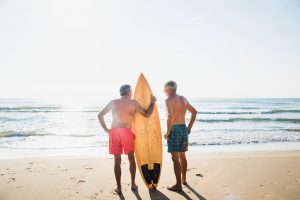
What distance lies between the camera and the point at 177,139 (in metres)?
4.57

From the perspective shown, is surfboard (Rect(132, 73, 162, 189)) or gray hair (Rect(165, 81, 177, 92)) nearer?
gray hair (Rect(165, 81, 177, 92))

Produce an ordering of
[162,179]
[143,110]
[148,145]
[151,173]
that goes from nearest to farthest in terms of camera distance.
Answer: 1. [143,110]
2. [151,173]
3. [148,145]
4. [162,179]

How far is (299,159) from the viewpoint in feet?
23.2

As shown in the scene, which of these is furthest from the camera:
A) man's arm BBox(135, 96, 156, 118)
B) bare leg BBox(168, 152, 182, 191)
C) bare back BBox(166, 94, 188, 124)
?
man's arm BBox(135, 96, 156, 118)

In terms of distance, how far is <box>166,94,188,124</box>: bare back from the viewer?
4.61 meters

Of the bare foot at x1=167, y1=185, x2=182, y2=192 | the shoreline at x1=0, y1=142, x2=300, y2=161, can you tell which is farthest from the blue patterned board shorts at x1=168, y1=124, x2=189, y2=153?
the shoreline at x1=0, y1=142, x2=300, y2=161

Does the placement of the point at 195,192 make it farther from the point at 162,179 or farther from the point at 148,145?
the point at 148,145

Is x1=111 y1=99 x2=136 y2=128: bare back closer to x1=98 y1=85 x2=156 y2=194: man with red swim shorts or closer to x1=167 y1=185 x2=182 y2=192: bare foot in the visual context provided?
x1=98 y1=85 x2=156 y2=194: man with red swim shorts

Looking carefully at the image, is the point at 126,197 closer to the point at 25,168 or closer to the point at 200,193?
the point at 200,193

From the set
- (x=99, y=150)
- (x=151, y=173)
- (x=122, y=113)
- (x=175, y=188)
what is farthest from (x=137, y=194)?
(x=99, y=150)

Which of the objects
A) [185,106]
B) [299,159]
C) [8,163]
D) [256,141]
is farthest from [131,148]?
[256,141]

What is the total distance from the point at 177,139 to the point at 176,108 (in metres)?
0.55

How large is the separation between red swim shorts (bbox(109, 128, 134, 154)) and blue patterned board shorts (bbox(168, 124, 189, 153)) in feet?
2.26

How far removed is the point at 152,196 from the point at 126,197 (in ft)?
1.44
